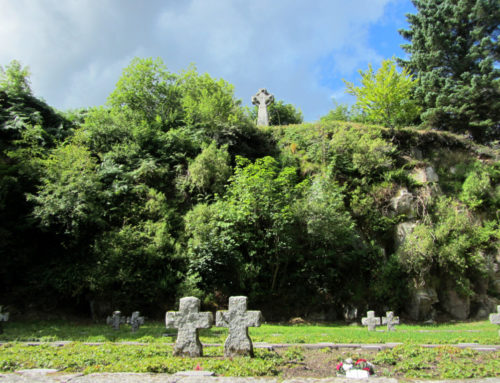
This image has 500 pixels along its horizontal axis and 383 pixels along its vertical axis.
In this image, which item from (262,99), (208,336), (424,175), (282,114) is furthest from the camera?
Answer: (282,114)

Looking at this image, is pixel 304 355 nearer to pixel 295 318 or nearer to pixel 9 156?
pixel 295 318

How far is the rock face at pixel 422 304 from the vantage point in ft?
44.8

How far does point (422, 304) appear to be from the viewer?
13688 mm

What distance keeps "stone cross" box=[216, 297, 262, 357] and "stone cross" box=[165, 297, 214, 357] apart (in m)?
0.34

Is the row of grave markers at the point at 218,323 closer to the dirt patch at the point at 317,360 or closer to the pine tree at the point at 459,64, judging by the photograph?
the dirt patch at the point at 317,360

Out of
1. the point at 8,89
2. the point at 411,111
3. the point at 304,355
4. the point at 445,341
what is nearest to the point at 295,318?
the point at 445,341

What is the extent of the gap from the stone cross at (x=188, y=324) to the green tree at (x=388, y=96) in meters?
20.5

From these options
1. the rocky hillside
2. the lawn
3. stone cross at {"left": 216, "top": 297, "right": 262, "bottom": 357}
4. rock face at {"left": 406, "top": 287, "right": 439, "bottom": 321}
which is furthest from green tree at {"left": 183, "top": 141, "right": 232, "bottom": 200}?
stone cross at {"left": 216, "top": 297, "right": 262, "bottom": 357}

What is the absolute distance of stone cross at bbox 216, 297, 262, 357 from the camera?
585 centimetres

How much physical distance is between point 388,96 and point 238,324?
21.7 meters

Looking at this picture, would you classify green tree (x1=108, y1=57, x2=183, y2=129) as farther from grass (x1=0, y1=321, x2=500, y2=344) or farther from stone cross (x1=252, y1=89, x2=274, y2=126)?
grass (x1=0, y1=321, x2=500, y2=344)

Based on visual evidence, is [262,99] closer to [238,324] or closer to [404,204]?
[404,204]

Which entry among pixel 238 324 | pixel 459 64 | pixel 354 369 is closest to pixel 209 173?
pixel 238 324

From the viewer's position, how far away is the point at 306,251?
47.6 feet
